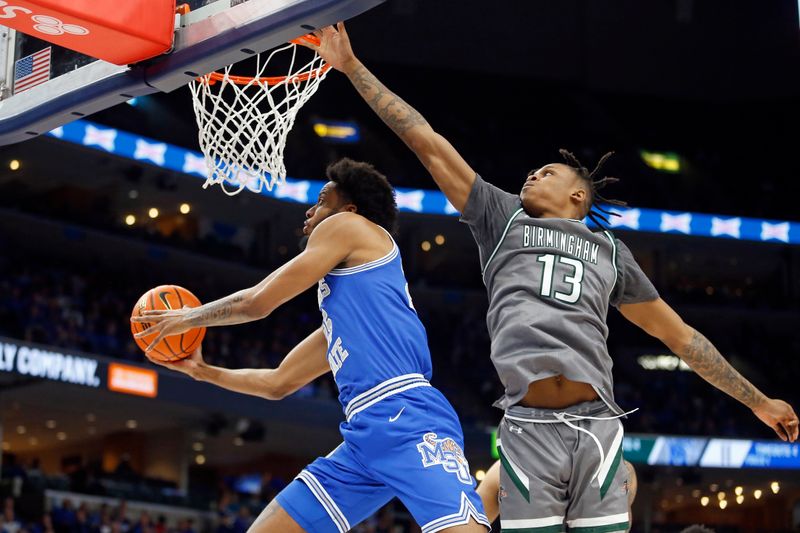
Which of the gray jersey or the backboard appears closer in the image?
the gray jersey

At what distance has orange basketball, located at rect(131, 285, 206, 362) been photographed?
4.50 metres

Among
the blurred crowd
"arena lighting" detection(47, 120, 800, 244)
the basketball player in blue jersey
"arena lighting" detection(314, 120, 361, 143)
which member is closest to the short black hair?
the basketball player in blue jersey

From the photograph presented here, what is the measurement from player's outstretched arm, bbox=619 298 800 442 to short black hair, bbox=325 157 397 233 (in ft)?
3.31

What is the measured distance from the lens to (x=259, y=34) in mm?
4270

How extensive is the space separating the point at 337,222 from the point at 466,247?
2404cm

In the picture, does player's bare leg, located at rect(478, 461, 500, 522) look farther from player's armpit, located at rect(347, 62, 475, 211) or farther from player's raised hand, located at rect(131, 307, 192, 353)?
player's raised hand, located at rect(131, 307, 192, 353)

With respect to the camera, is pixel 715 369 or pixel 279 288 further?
pixel 715 369

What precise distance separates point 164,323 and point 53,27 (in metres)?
1.31

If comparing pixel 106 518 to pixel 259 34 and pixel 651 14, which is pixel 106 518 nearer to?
pixel 259 34

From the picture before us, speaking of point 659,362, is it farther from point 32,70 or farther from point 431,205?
point 32,70

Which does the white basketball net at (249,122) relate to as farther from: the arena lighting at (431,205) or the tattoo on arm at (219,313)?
the arena lighting at (431,205)

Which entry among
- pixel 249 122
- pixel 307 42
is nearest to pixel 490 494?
pixel 307 42

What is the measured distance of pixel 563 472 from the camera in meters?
3.66

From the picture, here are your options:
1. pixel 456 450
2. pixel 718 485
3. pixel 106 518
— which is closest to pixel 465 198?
pixel 456 450
